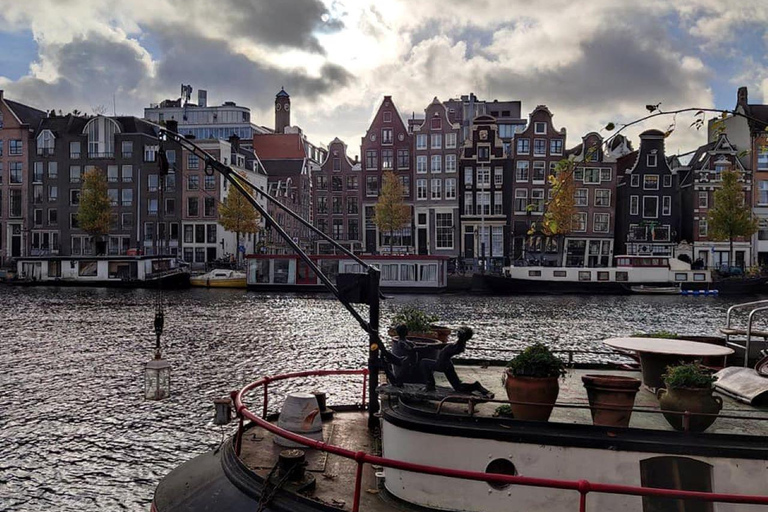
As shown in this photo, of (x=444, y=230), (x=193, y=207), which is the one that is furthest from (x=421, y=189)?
(x=193, y=207)

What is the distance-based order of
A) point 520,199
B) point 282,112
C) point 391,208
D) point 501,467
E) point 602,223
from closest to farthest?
point 501,467
point 391,208
point 520,199
point 602,223
point 282,112

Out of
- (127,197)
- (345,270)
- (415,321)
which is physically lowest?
(345,270)

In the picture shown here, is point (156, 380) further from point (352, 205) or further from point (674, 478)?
point (352, 205)

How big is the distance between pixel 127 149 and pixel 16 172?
15.8m

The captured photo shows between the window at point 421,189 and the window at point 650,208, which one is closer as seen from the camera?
the window at point 650,208

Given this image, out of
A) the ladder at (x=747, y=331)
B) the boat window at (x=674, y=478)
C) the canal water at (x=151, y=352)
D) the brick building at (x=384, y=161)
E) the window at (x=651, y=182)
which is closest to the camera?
the boat window at (x=674, y=478)

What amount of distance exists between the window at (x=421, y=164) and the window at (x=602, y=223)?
21433mm

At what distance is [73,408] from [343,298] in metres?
11.9

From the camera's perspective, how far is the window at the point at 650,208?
76.1 m

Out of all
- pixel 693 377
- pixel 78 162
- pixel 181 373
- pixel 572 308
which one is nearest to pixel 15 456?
pixel 181 373

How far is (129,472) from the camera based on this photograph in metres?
A: 13.0

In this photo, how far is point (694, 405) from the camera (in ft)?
21.4

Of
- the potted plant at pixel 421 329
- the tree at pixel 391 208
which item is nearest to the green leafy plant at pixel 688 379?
the potted plant at pixel 421 329

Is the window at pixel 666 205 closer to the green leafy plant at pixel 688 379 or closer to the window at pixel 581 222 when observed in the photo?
the window at pixel 581 222
